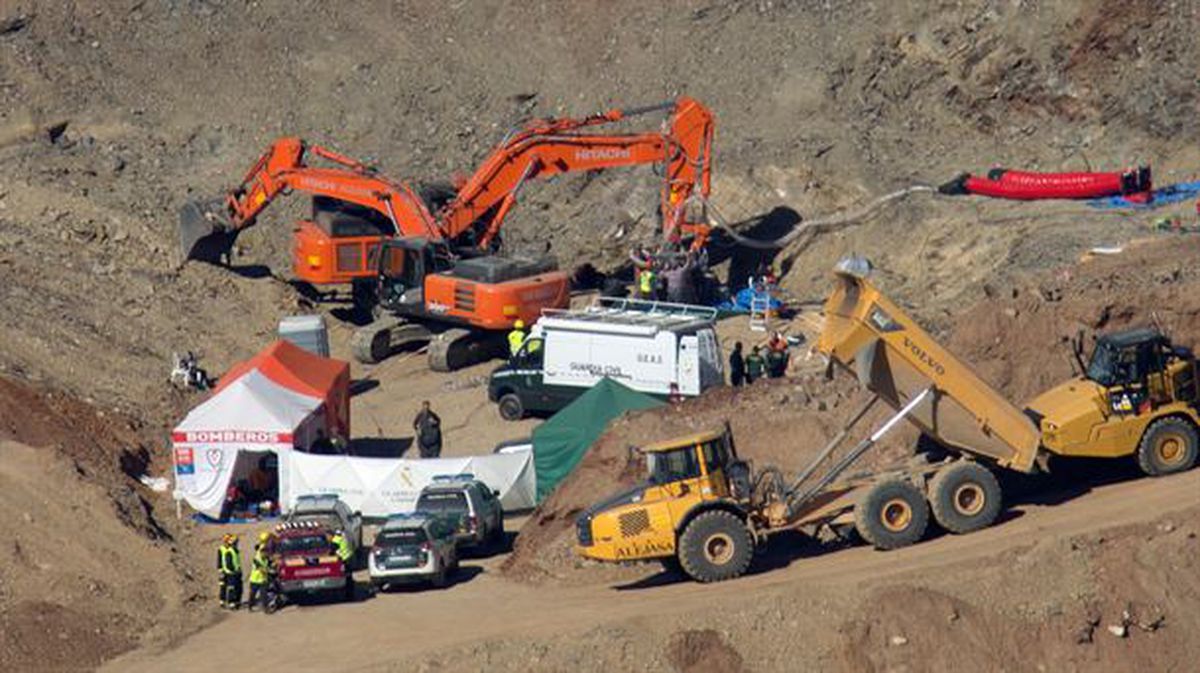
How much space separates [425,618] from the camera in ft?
95.2

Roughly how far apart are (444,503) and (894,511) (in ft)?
25.5

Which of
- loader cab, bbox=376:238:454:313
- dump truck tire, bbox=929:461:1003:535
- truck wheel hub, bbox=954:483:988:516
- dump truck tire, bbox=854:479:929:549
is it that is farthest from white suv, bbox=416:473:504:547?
loader cab, bbox=376:238:454:313

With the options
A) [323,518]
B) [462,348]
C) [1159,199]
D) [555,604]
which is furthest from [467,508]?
[1159,199]

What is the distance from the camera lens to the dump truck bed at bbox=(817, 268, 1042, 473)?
93.1ft

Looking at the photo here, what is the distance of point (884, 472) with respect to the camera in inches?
1190

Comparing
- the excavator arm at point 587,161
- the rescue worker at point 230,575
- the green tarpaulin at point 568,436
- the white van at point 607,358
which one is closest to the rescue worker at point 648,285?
the excavator arm at point 587,161

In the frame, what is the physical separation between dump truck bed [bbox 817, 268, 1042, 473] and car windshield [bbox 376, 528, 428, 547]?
6.56m

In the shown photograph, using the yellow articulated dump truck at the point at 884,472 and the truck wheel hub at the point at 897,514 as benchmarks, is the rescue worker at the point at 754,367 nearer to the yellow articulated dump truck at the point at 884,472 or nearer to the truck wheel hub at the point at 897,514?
the yellow articulated dump truck at the point at 884,472

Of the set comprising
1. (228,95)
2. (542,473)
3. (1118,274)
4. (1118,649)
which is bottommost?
(1118,649)

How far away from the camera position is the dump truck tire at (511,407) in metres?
40.2

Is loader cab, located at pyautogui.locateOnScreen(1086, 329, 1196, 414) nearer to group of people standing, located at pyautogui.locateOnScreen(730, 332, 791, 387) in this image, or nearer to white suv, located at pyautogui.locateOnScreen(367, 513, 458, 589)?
group of people standing, located at pyautogui.locateOnScreen(730, 332, 791, 387)

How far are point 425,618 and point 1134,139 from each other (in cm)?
2794

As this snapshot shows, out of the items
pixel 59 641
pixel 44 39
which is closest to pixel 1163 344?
pixel 59 641

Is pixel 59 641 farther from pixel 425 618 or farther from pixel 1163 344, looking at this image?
pixel 1163 344
